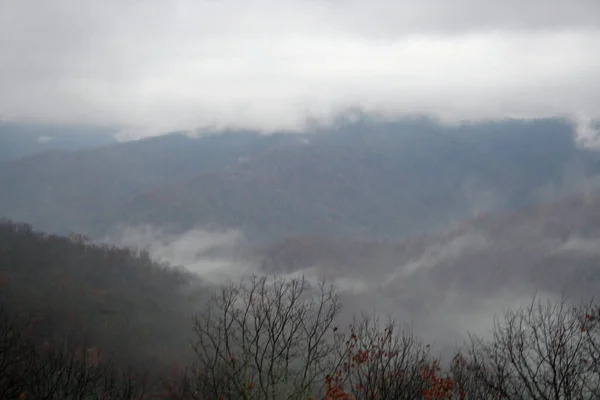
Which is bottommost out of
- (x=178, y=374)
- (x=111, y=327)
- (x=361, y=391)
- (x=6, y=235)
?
(x=361, y=391)

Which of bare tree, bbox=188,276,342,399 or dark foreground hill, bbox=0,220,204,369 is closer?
bare tree, bbox=188,276,342,399

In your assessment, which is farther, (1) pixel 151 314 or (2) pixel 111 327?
(1) pixel 151 314

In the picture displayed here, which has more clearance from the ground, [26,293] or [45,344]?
[26,293]

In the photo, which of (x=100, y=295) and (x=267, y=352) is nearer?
(x=267, y=352)

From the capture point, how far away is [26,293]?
83875mm

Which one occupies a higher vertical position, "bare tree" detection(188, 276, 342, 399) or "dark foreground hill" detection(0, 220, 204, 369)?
"dark foreground hill" detection(0, 220, 204, 369)

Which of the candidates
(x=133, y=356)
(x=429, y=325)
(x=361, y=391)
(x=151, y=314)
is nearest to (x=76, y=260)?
(x=151, y=314)

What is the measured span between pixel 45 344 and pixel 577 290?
173 meters

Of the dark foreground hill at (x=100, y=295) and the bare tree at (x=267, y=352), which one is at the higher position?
the dark foreground hill at (x=100, y=295)

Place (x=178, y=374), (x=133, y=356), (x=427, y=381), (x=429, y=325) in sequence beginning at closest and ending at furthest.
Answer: (x=427, y=381) → (x=178, y=374) → (x=133, y=356) → (x=429, y=325)

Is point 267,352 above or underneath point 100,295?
underneath

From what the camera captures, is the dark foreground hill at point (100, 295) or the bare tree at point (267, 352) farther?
the dark foreground hill at point (100, 295)

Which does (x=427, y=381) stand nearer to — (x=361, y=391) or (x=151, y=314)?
(x=361, y=391)

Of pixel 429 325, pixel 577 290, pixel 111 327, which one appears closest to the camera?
pixel 111 327
